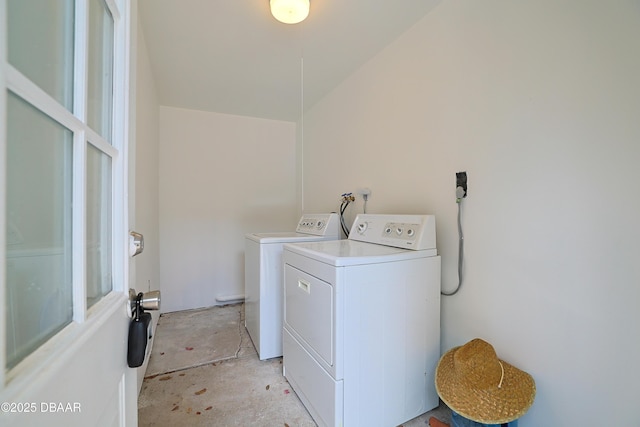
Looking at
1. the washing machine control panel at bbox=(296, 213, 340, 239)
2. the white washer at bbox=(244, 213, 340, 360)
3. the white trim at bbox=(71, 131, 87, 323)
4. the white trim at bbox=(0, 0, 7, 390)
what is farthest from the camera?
the washing machine control panel at bbox=(296, 213, 340, 239)

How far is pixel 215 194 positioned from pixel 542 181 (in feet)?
10.6

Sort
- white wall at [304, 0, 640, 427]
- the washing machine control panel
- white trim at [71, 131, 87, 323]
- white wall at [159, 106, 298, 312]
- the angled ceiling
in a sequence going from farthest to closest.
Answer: white wall at [159, 106, 298, 312]
the washing machine control panel
the angled ceiling
white wall at [304, 0, 640, 427]
white trim at [71, 131, 87, 323]

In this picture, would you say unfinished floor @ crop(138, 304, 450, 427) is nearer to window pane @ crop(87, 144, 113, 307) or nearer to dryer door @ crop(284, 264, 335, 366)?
dryer door @ crop(284, 264, 335, 366)

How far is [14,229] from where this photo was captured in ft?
1.15

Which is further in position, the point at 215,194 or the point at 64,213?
the point at 215,194

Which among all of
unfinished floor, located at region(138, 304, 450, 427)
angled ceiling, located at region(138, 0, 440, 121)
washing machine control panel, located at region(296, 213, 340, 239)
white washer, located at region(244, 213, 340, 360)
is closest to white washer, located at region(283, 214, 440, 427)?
unfinished floor, located at region(138, 304, 450, 427)

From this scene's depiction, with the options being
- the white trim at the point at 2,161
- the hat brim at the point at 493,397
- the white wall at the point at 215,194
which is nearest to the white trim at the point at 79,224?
the white trim at the point at 2,161

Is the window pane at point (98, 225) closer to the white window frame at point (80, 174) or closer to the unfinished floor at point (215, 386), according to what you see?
the white window frame at point (80, 174)

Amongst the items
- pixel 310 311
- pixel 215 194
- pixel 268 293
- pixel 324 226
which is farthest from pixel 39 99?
pixel 215 194

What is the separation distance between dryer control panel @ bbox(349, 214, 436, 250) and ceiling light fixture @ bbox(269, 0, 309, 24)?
137 centimetres

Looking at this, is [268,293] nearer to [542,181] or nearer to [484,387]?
[484,387]

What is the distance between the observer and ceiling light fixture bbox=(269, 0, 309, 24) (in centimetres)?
145

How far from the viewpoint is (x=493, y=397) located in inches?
42.3

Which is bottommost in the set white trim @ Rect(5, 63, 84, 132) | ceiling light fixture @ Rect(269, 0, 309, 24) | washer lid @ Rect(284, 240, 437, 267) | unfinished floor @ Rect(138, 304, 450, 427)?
unfinished floor @ Rect(138, 304, 450, 427)
